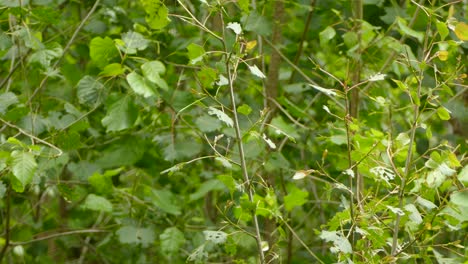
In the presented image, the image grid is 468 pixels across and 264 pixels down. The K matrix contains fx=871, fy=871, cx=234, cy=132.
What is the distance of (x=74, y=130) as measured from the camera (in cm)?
305

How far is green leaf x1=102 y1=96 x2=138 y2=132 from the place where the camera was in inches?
116

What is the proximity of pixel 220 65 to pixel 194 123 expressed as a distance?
110 centimetres

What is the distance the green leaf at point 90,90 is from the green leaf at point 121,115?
13 cm

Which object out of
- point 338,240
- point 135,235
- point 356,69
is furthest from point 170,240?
point 338,240

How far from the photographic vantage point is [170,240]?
3.23 m

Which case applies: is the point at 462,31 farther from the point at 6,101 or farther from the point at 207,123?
the point at 6,101

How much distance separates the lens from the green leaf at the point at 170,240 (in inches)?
127

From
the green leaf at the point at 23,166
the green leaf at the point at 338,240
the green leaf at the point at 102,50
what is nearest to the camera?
the green leaf at the point at 338,240

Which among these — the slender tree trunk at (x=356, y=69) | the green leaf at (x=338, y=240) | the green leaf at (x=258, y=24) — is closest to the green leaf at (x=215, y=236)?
the green leaf at (x=338, y=240)

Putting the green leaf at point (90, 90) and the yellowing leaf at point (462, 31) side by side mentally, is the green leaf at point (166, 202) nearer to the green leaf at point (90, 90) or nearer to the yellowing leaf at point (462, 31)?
the green leaf at point (90, 90)

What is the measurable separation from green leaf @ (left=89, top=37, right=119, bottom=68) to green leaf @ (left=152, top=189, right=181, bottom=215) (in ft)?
2.17

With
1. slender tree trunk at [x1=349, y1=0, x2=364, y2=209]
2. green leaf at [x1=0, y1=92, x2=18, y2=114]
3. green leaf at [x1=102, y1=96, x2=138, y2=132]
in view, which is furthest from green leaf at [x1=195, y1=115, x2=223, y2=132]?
green leaf at [x1=0, y1=92, x2=18, y2=114]

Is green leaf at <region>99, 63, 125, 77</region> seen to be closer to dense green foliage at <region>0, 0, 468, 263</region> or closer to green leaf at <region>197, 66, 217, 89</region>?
dense green foliage at <region>0, 0, 468, 263</region>

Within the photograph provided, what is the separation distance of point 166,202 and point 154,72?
2.26ft
